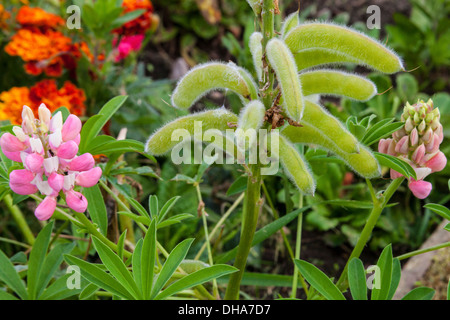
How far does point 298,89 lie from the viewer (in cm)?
80

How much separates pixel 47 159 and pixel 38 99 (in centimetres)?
89

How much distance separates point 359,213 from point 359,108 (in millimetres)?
413

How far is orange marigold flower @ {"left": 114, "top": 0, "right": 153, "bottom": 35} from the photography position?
6.15ft

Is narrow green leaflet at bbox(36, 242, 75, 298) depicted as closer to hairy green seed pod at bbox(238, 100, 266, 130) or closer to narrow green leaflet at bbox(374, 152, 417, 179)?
hairy green seed pod at bbox(238, 100, 266, 130)

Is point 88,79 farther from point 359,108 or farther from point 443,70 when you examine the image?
point 443,70

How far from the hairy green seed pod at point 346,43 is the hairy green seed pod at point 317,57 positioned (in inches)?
0.8

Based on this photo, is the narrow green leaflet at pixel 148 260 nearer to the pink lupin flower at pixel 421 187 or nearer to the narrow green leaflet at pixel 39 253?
the narrow green leaflet at pixel 39 253

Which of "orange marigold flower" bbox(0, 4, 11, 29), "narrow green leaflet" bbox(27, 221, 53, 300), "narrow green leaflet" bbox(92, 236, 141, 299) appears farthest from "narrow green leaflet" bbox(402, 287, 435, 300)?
"orange marigold flower" bbox(0, 4, 11, 29)

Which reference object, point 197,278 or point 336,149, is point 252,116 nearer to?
point 336,149

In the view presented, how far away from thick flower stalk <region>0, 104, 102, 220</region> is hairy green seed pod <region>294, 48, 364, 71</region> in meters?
0.41

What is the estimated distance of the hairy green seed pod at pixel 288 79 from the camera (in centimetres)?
80

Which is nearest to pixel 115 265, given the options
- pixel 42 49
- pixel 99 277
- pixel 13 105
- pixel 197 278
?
pixel 99 277

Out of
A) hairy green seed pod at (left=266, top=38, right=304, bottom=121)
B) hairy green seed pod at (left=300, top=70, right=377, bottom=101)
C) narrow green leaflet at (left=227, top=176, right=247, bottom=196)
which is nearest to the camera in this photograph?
hairy green seed pod at (left=266, top=38, right=304, bottom=121)
